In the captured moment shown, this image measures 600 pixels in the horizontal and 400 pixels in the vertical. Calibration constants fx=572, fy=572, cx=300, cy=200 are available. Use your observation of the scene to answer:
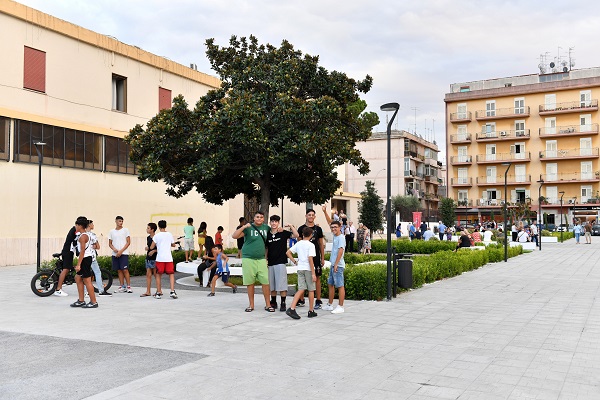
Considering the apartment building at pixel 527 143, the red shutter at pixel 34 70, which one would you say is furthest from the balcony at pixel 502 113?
the red shutter at pixel 34 70

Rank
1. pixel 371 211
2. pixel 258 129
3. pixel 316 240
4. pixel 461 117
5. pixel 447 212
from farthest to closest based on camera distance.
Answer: pixel 461 117 → pixel 447 212 → pixel 371 211 → pixel 258 129 → pixel 316 240

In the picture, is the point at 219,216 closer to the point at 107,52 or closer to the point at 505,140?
the point at 107,52

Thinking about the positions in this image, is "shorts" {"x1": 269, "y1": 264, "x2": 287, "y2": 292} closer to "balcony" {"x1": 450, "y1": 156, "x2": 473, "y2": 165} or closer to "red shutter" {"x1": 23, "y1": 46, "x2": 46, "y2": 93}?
"red shutter" {"x1": 23, "y1": 46, "x2": 46, "y2": 93}

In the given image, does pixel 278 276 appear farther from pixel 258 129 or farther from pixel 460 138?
pixel 460 138

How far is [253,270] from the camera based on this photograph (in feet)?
34.4

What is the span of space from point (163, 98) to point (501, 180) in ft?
168

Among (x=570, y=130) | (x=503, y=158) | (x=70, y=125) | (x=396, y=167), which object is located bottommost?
(x=70, y=125)

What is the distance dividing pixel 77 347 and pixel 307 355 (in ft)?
10.1

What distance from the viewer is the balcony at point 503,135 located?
6900 centimetres

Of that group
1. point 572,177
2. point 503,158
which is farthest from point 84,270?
point 572,177

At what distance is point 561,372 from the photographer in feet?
21.1

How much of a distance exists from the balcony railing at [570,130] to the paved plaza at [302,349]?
60070mm

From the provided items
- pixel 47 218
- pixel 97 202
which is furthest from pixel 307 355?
pixel 97 202

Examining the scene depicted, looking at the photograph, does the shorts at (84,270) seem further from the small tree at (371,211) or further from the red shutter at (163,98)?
the small tree at (371,211)
